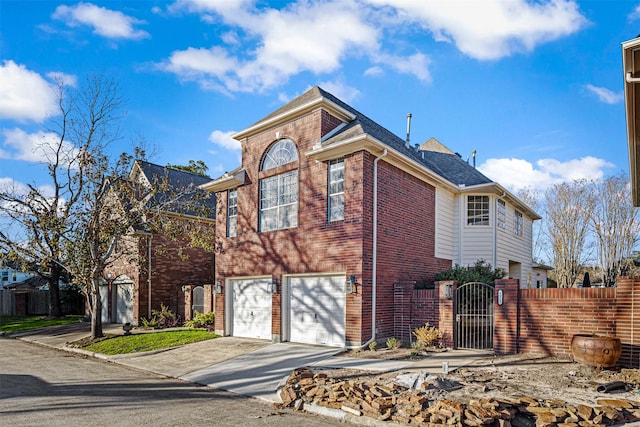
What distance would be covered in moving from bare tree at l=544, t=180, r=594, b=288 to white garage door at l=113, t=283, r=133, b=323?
24467mm

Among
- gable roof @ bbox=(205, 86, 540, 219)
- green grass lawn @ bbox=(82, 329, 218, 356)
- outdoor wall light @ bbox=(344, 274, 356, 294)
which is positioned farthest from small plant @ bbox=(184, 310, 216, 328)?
outdoor wall light @ bbox=(344, 274, 356, 294)

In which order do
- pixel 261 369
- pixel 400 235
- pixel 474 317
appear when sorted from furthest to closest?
1. pixel 400 235
2. pixel 474 317
3. pixel 261 369

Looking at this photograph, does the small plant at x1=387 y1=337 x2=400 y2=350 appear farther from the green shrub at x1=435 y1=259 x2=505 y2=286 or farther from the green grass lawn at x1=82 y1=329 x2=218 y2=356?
the green grass lawn at x1=82 y1=329 x2=218 y2=356

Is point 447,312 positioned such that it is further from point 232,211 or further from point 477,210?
point 232,211

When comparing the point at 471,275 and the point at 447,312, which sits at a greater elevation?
the point at 471,275

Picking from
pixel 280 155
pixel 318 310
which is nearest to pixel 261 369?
pixel 318 310

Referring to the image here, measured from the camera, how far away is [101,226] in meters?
16.5

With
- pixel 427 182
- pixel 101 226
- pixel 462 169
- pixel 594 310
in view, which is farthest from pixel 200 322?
pixel 594 310

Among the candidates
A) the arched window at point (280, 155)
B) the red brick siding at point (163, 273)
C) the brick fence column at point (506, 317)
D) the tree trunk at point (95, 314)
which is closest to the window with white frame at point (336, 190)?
the arched window at point (280, 155)

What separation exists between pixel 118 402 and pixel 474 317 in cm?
853

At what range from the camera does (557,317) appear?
32.6ft

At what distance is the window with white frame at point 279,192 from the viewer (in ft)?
47.5

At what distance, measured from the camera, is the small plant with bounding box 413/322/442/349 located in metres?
11.5

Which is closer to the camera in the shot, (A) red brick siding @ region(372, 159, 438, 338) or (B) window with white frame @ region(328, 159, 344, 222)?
(A) red brick siding @ region(372, 159, 438, 338)
